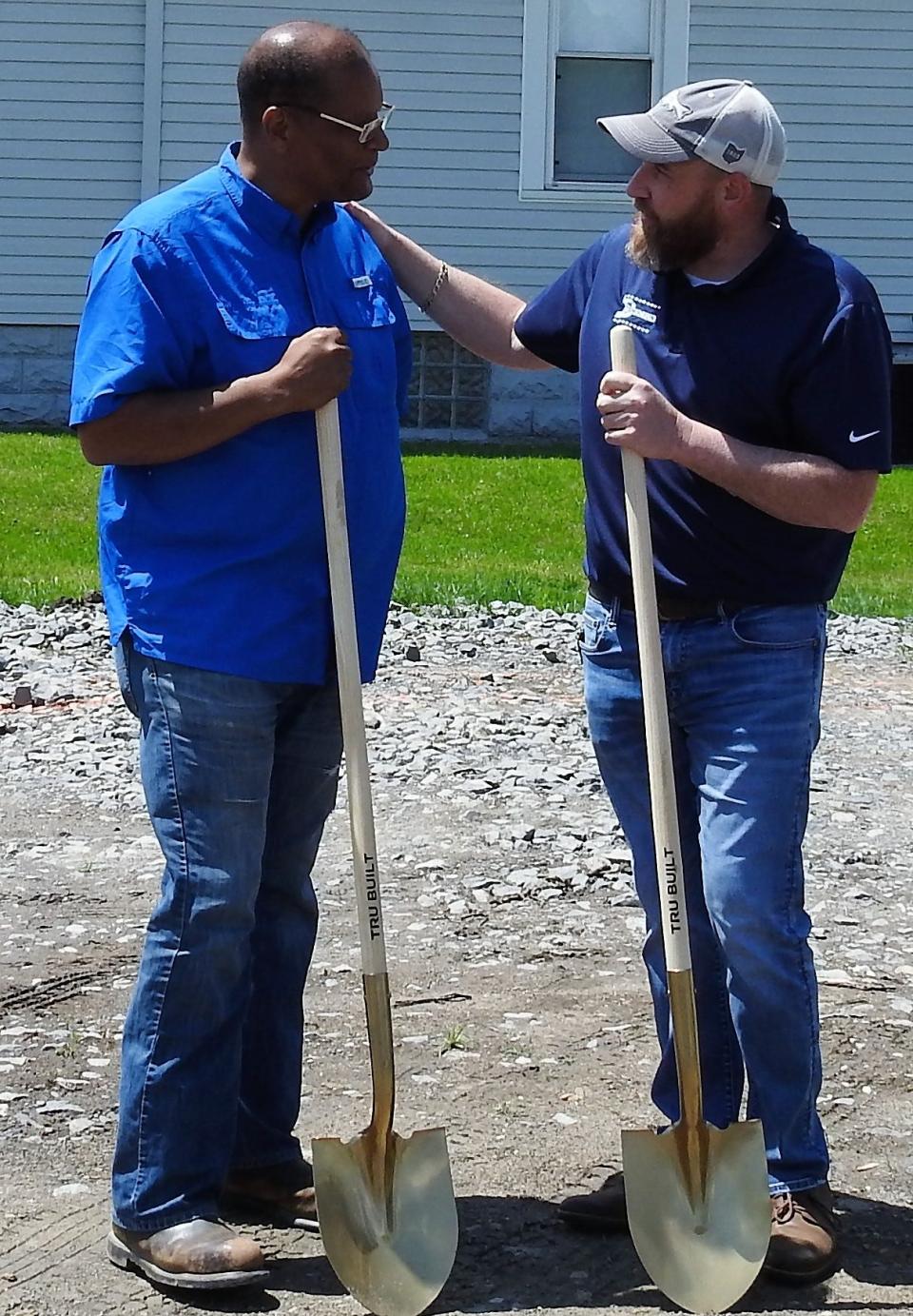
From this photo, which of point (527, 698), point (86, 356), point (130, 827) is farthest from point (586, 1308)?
point (527, 698)

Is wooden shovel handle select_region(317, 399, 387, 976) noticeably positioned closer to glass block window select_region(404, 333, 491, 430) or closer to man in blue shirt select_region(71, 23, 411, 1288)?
man in blue shirt select_region(71, 23, 411, 1288)

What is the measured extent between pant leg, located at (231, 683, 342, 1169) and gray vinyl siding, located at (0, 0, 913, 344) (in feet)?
41.0

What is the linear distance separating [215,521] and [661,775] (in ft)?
3.14

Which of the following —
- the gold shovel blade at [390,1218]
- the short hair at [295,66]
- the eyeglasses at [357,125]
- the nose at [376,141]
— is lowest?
the gold shovel blade at [390,1218]

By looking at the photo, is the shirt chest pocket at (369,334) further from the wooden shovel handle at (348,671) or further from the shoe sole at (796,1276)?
the shoe sole at (796,1276)

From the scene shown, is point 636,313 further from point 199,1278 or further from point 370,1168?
point 199,1278

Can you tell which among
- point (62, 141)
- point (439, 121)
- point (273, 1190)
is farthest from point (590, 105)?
point (273, 1190)

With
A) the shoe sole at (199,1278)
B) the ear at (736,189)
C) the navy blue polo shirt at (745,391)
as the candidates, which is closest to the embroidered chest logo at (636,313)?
the navy blue polo shirt at (745,391)

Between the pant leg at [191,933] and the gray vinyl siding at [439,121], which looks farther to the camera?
the gray vinyl siding at [439,121]

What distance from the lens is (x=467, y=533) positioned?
39.9 feet

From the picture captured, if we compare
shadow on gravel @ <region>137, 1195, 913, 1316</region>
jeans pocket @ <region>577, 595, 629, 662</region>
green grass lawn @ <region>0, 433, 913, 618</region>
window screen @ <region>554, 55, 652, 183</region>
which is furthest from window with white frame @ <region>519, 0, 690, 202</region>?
shadow on gravel @ <region>137, 1195, 913, 1316</region>

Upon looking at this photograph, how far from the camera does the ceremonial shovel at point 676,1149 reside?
350 cm

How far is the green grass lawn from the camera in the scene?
10.7 m

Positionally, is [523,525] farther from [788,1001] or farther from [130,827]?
[788,1001]
